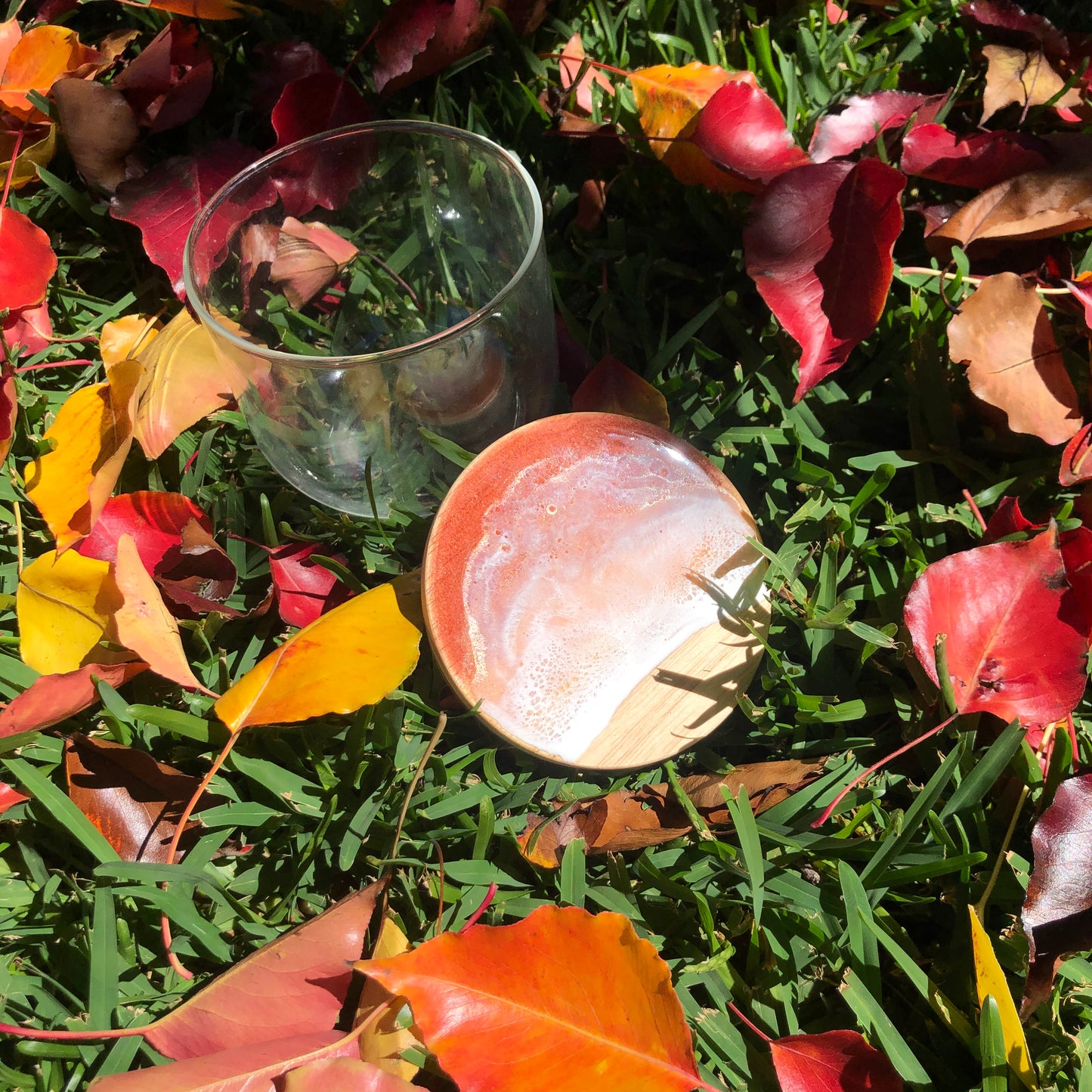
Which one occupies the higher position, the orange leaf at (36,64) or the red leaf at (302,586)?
the orange leaf at (36,64)

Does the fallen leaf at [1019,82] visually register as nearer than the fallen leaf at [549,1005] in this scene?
No

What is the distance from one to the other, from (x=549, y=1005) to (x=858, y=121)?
92 centimetres

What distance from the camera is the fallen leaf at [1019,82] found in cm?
111

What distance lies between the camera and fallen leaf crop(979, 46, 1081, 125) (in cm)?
111

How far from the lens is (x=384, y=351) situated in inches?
36.8

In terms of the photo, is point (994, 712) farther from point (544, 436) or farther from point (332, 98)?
point (332, 98)

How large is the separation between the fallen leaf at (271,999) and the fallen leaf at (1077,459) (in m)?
0.71

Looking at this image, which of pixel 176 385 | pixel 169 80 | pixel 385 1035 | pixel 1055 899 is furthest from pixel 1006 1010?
pixel 169 80

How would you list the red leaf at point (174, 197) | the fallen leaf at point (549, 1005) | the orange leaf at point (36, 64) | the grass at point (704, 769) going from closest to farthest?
1. the fallen leaf at point (549, 1005)
2. the grass at point (704, 769)
3. the red leaf at point (174, 197)
4. the orange leaf at point (36, 64)

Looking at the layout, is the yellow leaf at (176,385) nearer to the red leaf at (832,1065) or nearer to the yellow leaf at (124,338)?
the yellow leaf at (124,338)

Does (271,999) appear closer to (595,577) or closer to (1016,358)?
(595,577)

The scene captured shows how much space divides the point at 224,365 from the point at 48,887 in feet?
1.50

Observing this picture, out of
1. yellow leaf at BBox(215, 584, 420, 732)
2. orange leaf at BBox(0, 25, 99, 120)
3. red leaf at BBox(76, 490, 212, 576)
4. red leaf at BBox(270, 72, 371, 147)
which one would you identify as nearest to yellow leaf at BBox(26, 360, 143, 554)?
red leaf at BBox(76, 490, 212, 576)

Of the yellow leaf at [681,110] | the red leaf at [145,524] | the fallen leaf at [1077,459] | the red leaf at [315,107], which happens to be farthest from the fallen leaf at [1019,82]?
the red leaf at [145,524]
